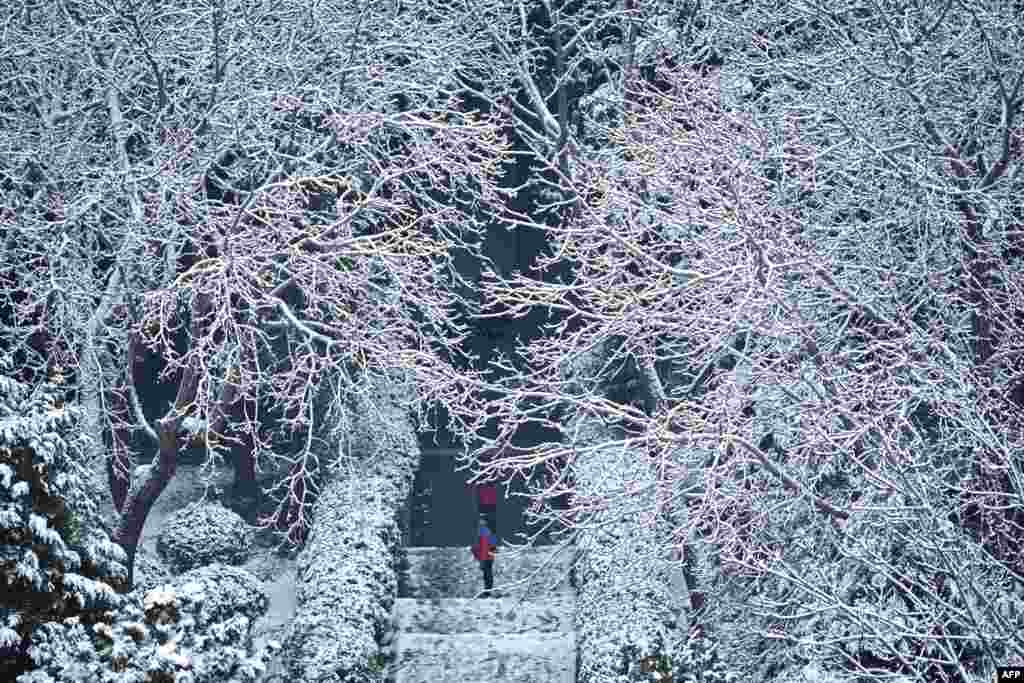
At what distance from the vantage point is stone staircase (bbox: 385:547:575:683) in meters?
14.8

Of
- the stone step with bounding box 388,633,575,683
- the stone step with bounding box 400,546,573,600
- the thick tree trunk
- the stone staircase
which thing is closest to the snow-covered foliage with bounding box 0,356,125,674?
the thick tree trunk

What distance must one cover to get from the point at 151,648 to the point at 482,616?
25.8 ft

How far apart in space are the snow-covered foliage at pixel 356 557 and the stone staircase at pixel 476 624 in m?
0.84

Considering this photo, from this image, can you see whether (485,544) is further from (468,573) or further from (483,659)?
(468,573)

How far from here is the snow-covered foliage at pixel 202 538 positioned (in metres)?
16.6

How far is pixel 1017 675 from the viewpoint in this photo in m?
6.98

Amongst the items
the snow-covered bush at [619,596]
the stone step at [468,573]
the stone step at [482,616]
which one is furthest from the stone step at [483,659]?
the stone step at [468,573]

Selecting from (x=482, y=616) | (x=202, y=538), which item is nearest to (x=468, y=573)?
(x=482, y=616)

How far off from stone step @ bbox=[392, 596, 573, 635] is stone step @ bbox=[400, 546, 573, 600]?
0.94 feet

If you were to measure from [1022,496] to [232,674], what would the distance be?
6423 millimetres

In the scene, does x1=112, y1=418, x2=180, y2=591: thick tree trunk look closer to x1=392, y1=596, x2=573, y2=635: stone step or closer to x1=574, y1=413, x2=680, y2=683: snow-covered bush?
x1=392, y1=596, x2=573, y2=635: stone step

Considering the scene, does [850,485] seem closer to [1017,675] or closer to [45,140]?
[1017,675]

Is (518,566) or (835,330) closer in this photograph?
(835,330)

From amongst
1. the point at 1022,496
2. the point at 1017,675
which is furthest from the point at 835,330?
the point at 1017,675
